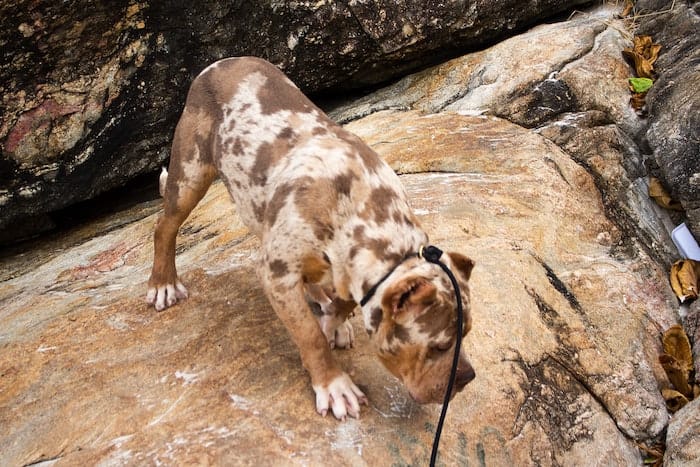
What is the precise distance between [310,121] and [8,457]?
2.49m

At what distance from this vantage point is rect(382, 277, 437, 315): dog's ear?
2976mm

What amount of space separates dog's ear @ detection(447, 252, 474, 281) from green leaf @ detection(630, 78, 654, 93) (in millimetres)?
4276

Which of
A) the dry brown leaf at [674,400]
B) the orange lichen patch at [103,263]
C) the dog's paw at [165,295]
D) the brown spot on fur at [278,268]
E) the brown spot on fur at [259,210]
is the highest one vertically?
the brown spot on fur at [259,210]

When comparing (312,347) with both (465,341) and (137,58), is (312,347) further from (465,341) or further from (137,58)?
(137,58)

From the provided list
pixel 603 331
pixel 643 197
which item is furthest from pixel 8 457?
pixel 643 197

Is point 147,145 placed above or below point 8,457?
above

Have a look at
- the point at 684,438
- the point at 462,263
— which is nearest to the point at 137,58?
the point at 462,263

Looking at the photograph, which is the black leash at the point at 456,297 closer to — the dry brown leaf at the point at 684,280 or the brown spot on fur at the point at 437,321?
the brown spot on fur at the point at 437,321

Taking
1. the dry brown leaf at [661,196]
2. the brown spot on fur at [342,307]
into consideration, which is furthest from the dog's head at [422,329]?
the dry brown leaf at [661,196]

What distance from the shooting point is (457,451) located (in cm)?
342

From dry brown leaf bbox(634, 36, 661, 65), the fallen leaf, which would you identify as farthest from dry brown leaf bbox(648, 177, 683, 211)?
dry brown leaf bbox(634, 36, 661, 65)

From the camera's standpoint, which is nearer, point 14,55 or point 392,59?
point 14,55

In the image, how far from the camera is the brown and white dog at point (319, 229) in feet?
10.3

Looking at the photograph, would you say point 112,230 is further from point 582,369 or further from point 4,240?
point 582,369
